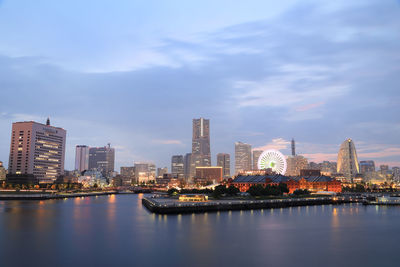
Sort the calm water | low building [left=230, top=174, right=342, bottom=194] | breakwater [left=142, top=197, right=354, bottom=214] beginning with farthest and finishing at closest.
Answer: low building [left=230, top=174, right=342, bottom=194]
breakwater [left=142, top=197, right=354, bottom=214]
the calm water

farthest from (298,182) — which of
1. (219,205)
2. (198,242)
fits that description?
(198,242)

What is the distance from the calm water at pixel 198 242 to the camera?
153 ft

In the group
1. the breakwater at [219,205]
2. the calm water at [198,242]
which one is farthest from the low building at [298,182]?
the calm water at [198,242]

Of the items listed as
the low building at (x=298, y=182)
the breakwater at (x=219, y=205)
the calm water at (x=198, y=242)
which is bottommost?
the calm water at (x=198, y=242)

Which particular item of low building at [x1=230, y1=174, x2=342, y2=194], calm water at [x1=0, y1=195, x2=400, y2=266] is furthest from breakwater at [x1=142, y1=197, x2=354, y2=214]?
low building at [x1=230, y1=174, x2=342, y2=194]

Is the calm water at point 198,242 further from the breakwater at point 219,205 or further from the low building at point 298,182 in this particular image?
the low building at point 298,182

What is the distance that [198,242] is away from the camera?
56.9m

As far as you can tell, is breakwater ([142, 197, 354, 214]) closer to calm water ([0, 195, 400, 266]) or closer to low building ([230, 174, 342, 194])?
calm water ([0, 195, 400, 266])

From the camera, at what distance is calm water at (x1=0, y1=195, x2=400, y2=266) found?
46.6m

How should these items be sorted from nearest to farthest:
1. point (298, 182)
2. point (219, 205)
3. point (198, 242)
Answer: point (198, 242) → point (219, 205) → point (298, 182)

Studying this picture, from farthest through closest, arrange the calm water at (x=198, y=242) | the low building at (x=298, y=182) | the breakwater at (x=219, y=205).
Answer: the low building at (x=298, y=182) < the breakwater at (x=219, y=205) < the calm water at (x=198, y=242)

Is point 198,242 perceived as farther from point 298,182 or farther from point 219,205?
point 298,182

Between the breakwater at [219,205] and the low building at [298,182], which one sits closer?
the breakwater at [219,205]

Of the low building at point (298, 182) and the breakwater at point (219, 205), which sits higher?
the low building at point (298, 182)
